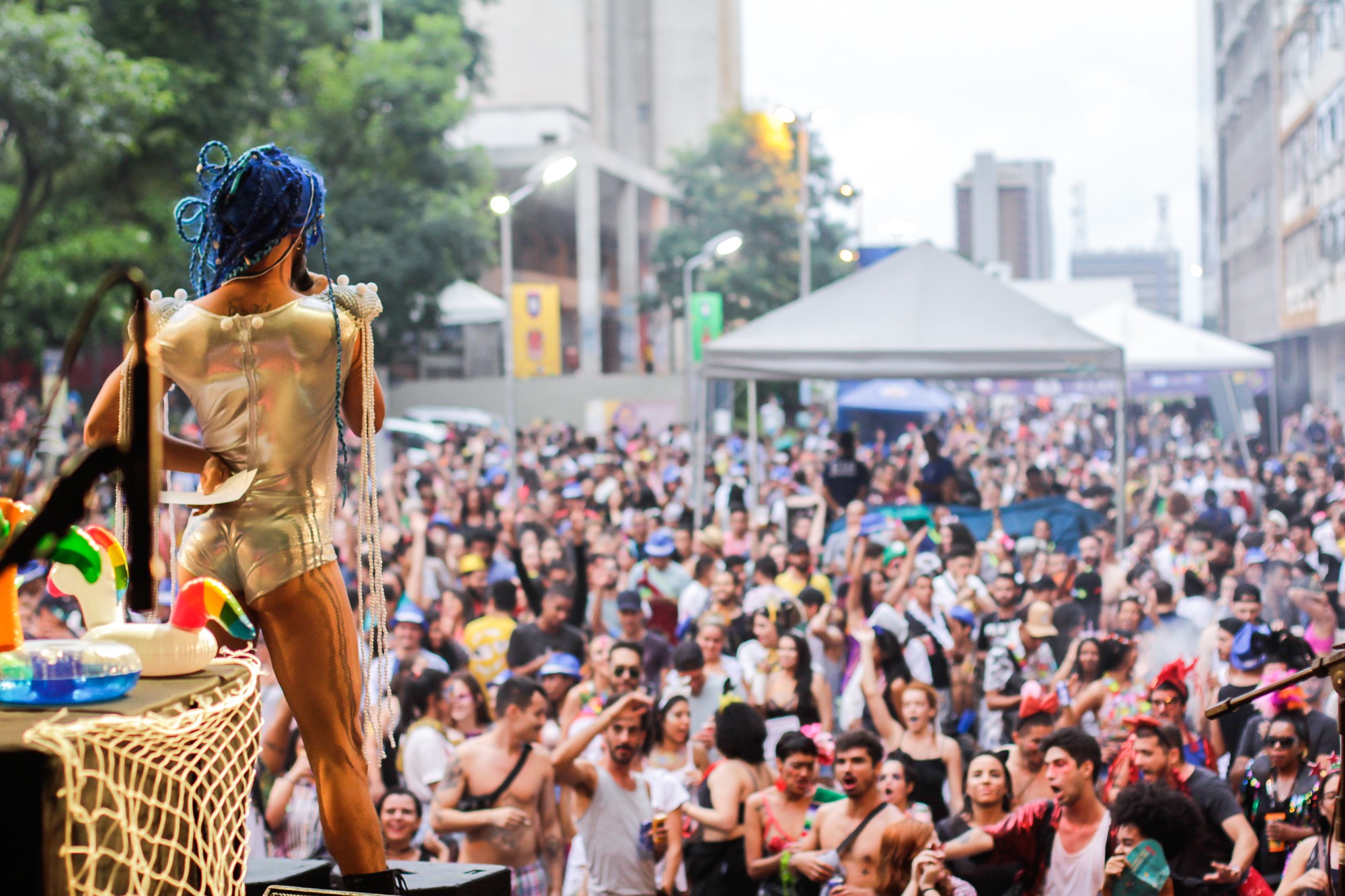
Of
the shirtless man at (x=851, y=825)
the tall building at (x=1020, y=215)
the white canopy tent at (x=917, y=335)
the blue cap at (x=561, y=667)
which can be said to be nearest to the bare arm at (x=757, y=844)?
the shirtless man at (x=851, y=825)

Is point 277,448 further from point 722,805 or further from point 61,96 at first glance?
point 61,96

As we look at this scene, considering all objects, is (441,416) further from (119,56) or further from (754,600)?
(754,600)

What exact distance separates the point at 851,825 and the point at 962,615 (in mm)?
3000

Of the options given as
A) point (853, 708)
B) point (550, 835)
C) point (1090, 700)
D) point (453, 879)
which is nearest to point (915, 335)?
point (853, 708)

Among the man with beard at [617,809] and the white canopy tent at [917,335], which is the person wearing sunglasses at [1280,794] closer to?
the man with beard at [617,809]

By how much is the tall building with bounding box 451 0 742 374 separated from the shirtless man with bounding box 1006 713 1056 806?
32.3 metres

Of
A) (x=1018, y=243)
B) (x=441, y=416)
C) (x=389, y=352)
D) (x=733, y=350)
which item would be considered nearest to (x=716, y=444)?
(x=389, y=352)

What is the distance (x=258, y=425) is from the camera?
9.29 feet

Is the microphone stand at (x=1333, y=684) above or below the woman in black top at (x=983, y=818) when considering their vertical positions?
above

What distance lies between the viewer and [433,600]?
9.05 metres

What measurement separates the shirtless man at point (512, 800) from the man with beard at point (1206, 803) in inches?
96.1

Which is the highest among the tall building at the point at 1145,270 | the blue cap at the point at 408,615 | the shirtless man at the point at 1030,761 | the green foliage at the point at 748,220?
the tall building at the point at 1145,270

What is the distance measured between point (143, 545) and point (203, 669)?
18.5 inches

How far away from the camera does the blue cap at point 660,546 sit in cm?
963
